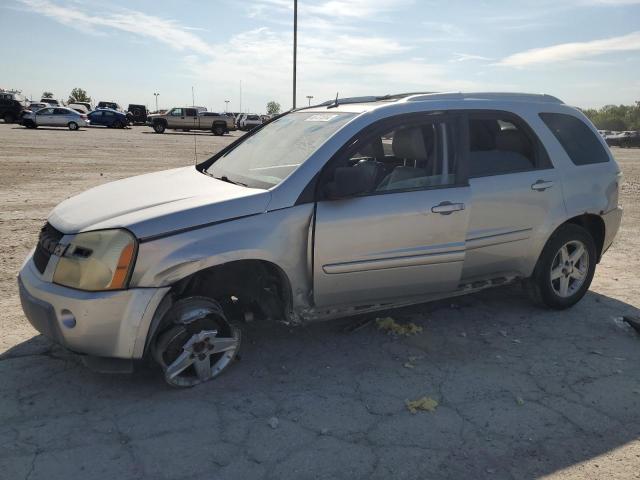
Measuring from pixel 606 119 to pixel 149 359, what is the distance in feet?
349

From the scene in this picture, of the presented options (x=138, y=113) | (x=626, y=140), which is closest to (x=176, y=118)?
(x=138, y=113)

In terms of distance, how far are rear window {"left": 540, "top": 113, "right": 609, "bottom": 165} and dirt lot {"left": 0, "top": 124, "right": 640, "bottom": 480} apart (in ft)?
4.47

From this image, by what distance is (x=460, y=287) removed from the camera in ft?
13.9

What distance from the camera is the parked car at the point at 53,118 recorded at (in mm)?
33062

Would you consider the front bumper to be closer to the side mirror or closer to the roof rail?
the side mirror

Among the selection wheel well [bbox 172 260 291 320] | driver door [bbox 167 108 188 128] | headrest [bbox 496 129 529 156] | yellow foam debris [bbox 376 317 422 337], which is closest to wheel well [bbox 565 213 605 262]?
headrest [bbox 496 129 529 156]

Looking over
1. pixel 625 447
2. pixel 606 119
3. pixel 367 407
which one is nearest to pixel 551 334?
pixel 625 447

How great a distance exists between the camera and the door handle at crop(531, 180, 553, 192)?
4.37m

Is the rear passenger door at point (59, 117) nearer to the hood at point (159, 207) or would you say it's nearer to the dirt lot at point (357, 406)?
the dirt lot at point (357, 406)

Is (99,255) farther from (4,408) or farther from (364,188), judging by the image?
(364,188)

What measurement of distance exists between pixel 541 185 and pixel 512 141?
1.40 ft

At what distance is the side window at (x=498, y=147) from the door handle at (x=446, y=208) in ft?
1.07

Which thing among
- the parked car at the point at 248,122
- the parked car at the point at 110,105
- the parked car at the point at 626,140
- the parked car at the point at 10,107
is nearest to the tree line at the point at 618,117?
the parked car at the point at 626,140

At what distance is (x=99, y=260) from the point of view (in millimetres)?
3025
